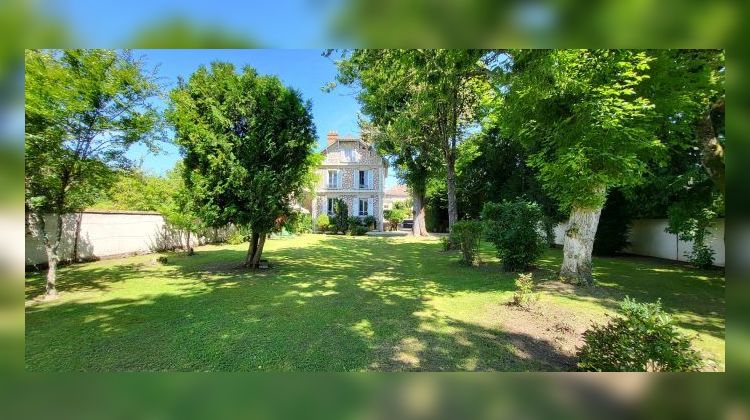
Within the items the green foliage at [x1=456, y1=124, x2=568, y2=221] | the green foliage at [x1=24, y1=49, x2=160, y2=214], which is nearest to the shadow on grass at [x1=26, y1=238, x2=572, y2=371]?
the green foliage at [x1=24, y1=49, x2=160, y2=214]

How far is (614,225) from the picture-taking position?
12.3m

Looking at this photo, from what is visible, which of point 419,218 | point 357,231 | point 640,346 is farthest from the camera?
point 357,231

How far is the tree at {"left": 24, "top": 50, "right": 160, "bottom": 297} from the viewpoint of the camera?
4.54m

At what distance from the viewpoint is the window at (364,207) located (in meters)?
28.0

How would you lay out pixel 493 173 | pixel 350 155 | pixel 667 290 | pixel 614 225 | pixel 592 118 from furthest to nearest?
pixel 350 155
pixel 493 173
pixel 614 225
pixel 667 290
pixel 592 118

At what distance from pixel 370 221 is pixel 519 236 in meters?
18.8

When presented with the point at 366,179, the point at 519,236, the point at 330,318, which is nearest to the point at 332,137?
the point at 366,179

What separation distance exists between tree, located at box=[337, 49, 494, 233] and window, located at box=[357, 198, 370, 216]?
32.5ft

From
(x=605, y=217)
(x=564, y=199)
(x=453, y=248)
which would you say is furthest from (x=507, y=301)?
(x=605, y=217)

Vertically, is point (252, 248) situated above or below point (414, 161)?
below

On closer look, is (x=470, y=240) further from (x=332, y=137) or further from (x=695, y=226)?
(x=332, y=137)

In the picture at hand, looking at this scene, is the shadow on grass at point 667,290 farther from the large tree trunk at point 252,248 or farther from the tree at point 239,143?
the large tree trunk at point 252,248

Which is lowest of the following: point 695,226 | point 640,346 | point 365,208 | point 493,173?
point 640,346

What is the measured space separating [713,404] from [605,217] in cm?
1302
